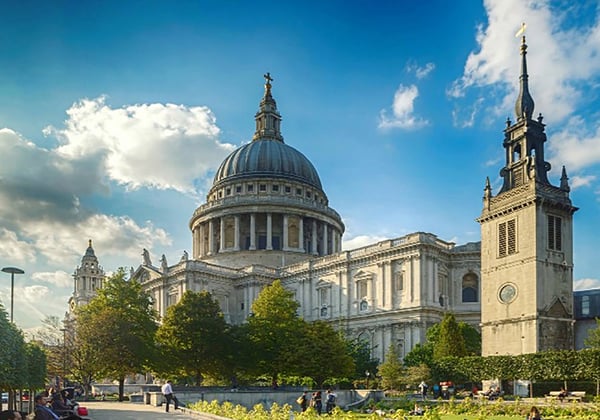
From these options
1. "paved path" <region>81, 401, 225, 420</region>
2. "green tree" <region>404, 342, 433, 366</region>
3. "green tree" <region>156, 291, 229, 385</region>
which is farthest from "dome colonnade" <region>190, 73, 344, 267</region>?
"paved path" <region>81, 401, 225, 420</region>

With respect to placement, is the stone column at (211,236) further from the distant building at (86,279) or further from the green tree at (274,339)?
the green tree at (274,339)

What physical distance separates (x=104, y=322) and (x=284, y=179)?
61.1m

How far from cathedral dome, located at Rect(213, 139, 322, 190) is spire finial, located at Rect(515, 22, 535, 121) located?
2311 inches

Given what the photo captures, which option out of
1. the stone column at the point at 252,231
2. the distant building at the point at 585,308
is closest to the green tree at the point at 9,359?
the distant building at the point at 585,308

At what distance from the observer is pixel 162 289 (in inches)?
3711

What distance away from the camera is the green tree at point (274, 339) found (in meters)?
56.4

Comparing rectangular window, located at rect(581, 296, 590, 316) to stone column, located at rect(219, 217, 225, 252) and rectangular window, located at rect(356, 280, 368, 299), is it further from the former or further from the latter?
stone column, located at rect(219, 217, 225, 252)

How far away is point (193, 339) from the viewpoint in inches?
2083

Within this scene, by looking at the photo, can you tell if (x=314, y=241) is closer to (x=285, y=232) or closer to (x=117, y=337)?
(x=285, y=232)

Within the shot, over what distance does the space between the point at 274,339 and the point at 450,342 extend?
50.5 ft

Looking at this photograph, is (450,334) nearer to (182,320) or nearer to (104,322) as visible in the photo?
(182,320)

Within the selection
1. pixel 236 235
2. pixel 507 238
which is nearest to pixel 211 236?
pixel 236 235

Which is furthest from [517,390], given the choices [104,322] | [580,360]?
[104,322]

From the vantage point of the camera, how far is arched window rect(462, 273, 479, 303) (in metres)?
77.1
